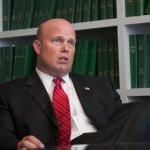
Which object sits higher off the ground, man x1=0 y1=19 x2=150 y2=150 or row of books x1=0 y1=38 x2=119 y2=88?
row of books x1=0 y1=38 x2=119 y2=88

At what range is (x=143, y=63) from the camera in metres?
2.34

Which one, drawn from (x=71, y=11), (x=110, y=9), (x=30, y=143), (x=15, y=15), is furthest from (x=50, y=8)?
(x=30, y=143)

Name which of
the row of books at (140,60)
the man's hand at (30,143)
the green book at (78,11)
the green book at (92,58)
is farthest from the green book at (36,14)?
the man's hand at (30,143)

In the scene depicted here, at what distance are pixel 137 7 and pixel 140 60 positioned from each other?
286mm

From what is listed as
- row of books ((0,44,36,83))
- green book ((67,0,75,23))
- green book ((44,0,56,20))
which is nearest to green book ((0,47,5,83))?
row of books ((0,44,36,83))

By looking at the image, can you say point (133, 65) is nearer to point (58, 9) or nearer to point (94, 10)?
point (94, 10)

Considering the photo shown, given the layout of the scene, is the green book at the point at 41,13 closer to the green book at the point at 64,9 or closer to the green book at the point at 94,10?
the green book at the point at 64,9

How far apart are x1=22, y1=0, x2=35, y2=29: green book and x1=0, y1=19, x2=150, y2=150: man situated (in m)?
0.45

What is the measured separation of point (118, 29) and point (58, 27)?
0.38 metres

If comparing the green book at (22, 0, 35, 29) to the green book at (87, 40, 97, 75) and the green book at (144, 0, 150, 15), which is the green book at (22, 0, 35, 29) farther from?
the green book at (144, 0, 150, 15)

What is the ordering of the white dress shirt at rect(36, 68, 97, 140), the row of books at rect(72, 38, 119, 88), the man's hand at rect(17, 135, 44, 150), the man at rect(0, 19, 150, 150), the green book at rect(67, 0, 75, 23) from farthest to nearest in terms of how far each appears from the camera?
the green book at rect(67, 0, 75, 23)
the row of books at rect(72, 38, 119, 88)
the white dress shirt at rect(36, 68, 97, 140)
the man at rect(0, 19, 150, 150)
the man's hand at rect(17, 135, 44, 150)

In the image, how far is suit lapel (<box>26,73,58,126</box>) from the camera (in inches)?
78.6

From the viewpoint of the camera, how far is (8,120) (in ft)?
6.48

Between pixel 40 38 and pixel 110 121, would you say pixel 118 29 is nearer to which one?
pixel 40 38
